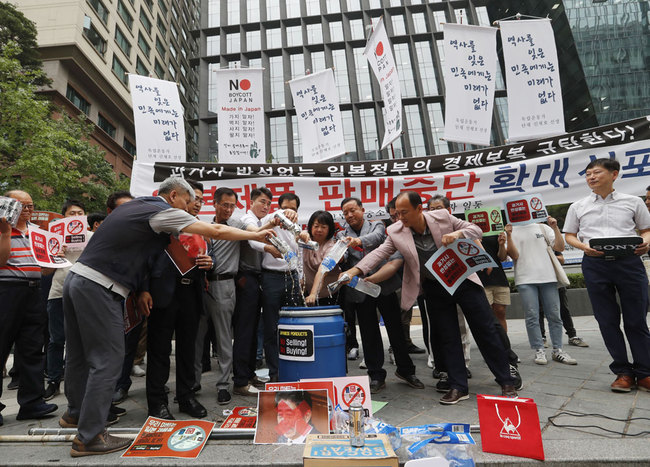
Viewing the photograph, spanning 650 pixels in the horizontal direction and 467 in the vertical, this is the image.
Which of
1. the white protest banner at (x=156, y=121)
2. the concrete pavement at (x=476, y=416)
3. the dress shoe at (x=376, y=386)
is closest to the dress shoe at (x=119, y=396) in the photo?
the concrete pavement at (x=476, y=416)

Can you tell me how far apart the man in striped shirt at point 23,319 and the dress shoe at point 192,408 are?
1201 mm

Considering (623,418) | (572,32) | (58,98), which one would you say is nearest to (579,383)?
(623,418)

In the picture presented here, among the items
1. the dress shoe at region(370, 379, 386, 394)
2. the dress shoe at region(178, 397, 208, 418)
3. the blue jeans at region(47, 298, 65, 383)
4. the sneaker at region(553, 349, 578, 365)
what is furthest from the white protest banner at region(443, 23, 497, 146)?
the blue jeans at region(47, 298, 65, 383)

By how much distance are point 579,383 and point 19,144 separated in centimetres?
1337

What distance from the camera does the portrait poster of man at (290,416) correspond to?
217 centimetres

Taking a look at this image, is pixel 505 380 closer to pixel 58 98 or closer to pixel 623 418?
pixel 623 418

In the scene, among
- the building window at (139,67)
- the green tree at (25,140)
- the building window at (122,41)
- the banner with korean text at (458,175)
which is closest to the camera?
the banner with korean text at (458,175)

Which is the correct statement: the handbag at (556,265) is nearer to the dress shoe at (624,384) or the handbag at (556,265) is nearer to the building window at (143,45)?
the dress shoe at (624,384)

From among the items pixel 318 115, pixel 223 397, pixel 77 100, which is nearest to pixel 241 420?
pixel 223 397

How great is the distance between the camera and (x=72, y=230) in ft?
12.5

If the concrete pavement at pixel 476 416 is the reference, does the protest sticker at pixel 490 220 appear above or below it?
above

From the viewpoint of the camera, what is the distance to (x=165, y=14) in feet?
101

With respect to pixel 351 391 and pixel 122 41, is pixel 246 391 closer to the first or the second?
pixel 351 391

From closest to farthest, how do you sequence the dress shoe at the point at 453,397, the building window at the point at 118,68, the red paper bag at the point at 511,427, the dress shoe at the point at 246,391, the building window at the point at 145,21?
the red paper bag at the point at 511,427
the dress shoe at the point at 453,397
the dress shoe at the point at 246,391
the building window at the point at 118,68
the building window at the point at 145,21
